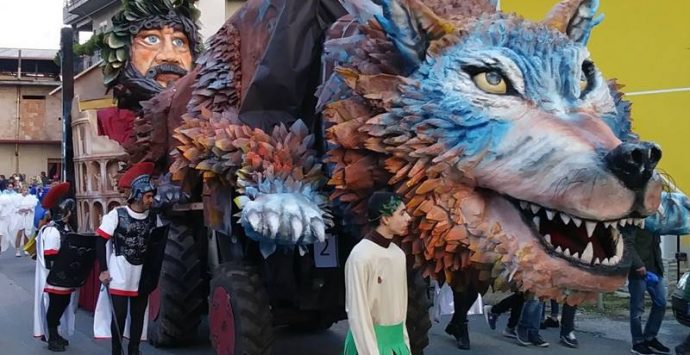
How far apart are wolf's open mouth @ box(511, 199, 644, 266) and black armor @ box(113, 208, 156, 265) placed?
3.47m

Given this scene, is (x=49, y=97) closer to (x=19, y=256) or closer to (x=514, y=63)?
(x=19, y=256)

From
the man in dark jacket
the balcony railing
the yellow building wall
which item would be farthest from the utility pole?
the balcony railing

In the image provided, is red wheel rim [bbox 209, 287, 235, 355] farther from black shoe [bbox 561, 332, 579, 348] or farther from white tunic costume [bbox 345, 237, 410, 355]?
black shoe [bbox 561, 332, 579, 348]

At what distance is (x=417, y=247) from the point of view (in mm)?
4148

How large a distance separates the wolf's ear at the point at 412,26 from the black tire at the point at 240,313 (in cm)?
186

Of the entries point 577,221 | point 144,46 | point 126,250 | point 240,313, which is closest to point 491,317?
point 126,250

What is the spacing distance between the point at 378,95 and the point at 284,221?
842 mm

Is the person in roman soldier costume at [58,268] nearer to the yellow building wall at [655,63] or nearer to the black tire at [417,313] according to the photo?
the black tire at [417,313]

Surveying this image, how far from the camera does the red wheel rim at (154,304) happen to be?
7594 mm

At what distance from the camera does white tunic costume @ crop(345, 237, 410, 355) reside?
3977mm

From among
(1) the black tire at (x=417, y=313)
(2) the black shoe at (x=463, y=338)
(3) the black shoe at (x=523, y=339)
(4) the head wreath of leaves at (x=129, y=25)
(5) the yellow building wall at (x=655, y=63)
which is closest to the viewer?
(1) the black tire at (x=417, y=313)

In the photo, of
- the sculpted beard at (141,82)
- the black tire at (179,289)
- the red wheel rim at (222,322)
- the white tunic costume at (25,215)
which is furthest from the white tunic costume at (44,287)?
the white tunic costume at (25,215)

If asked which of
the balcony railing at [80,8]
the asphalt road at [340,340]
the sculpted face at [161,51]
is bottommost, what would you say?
the asphalt road at [340,340]

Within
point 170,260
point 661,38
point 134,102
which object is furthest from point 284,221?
point 661,38
